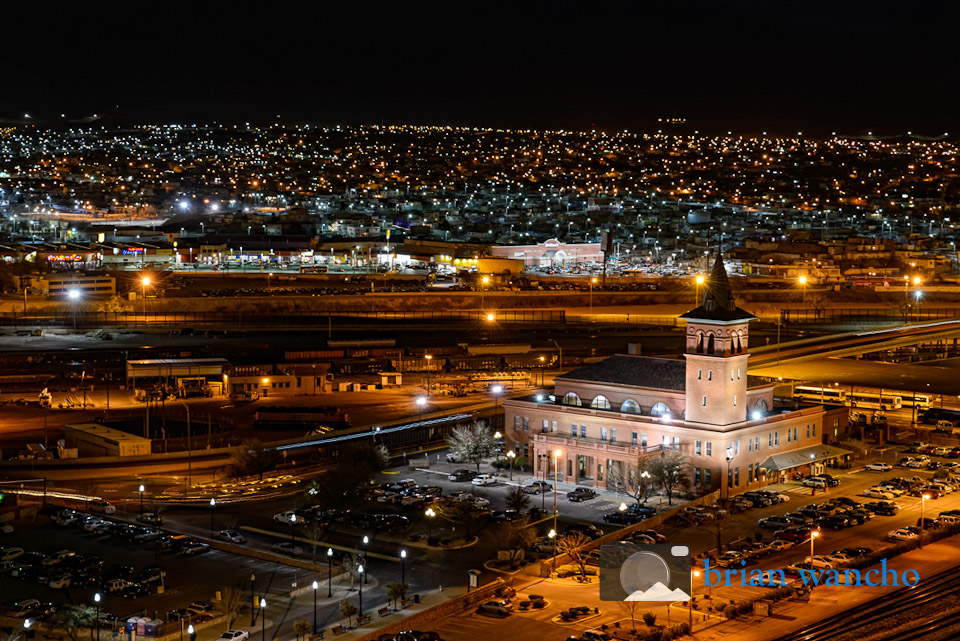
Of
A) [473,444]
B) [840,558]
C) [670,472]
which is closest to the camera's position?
[840,558]

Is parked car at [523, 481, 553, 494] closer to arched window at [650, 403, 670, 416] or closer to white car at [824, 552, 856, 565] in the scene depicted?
arched window at [650, 403, 670, 416]

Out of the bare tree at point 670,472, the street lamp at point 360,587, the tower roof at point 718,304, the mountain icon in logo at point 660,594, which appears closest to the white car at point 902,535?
the bare tree at point 670,472

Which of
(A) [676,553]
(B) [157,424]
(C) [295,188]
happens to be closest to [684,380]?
(A) [676,553]

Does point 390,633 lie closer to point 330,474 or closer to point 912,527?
point 330,474

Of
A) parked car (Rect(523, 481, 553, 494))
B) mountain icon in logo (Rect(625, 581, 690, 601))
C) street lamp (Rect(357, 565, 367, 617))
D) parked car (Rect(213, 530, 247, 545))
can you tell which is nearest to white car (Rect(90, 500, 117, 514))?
parked car (Rect(213, 530, 247, 545))

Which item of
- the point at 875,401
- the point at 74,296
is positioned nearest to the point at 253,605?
the point at 875,401

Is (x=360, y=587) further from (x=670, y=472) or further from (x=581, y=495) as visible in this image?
(x=670, y=472)

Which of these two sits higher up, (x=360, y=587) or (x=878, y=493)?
(x=878, y=493)
